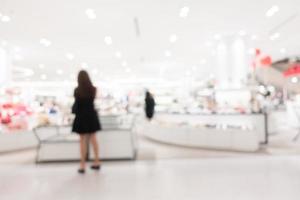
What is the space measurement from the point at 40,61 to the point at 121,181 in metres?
12.7

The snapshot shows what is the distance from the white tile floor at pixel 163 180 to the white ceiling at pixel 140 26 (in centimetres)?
390

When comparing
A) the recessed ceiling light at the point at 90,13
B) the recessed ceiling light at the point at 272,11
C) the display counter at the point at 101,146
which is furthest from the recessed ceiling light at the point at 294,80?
the display counter at the point at 101,146

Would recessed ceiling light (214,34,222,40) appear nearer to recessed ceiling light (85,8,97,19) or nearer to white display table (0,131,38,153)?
recessed ceiling light (85,8,97,19)

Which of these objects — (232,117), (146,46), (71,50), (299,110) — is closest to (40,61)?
(71,50)

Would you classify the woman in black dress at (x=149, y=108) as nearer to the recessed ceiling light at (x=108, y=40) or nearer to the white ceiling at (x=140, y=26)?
the white ceiling at (x=140, y=26)

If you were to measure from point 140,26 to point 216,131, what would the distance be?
4.28 meters

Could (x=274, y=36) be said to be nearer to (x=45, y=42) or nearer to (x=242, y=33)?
(x=242, y=33)

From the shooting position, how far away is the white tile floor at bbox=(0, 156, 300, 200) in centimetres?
325

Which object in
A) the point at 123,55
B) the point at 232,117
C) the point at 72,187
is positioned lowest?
the point at 72,187

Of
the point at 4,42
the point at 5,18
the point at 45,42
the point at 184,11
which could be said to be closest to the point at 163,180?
the point at 184,11

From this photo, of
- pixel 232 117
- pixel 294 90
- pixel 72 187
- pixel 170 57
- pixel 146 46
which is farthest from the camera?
pixel 294 90

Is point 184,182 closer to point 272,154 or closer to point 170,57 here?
point 272,154

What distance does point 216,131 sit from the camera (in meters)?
6.29

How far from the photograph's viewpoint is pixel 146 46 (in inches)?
463
